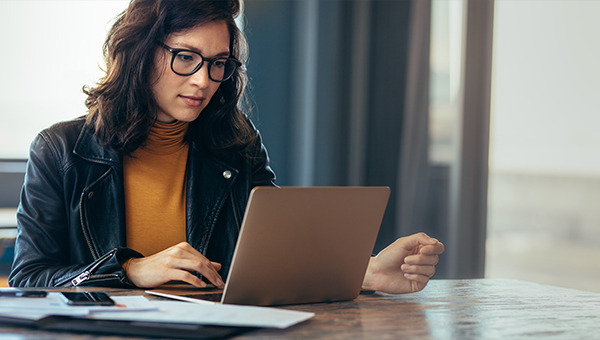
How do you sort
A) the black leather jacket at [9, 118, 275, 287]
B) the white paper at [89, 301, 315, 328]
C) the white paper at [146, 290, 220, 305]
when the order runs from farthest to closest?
the black leather jacket at [9, 118, 275, 287] → the white paper at [146, 290, 220, 305] → the white paper at [89, 301, 315, 328]

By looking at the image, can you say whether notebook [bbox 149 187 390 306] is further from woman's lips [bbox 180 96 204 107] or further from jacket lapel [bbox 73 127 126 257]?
woman's lips [bbox 180 96 204 107]

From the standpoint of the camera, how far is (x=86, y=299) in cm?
83

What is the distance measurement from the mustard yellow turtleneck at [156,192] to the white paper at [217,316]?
27.3 inches

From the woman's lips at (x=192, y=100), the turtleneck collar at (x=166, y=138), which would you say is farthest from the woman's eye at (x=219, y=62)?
the turtleneck collar at (x=166, y=138)

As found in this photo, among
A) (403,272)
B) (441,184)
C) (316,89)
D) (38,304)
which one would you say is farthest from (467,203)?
(38,304)

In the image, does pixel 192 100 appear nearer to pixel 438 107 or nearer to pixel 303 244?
pixel 303 244

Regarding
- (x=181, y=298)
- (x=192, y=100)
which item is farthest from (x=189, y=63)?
(x=181, y=298)

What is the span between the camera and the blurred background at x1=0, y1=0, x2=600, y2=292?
282cm

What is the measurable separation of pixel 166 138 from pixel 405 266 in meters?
0.85

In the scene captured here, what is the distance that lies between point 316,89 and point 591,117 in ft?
4.88

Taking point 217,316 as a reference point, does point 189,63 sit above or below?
above

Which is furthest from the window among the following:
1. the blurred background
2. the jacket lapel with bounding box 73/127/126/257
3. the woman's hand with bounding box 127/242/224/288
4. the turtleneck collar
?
the woman's hand with bounding box 127/242/224/288

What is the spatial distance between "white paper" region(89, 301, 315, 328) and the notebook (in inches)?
2.7

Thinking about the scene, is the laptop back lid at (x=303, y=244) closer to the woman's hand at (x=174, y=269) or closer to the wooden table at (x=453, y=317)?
the wooden table at (x=453, y=317)
